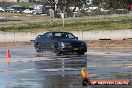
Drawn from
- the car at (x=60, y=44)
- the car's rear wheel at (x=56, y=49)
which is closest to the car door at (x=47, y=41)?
the car at (x=60, y=44)

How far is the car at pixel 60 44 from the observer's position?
111ft

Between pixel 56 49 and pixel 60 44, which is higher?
pixel 60 44

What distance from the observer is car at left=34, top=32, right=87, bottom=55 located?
33938mm

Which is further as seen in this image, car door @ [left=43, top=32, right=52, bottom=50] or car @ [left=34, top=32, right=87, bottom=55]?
car door @ [left=43, top=32, right=52, bottom=50]

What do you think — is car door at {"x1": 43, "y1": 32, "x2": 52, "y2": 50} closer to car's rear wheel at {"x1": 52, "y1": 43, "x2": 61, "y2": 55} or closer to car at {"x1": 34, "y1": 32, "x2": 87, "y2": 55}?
car at {"x1": 34, "y1": 32, "x2": 87, "y2": 55}

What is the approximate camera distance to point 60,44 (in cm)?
3438

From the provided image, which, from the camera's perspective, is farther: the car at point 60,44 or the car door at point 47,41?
the car door at point 47,41

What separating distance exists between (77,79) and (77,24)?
41.6 m

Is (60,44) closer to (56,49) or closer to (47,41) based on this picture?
(56,49)

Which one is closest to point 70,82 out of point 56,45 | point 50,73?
point 50,73

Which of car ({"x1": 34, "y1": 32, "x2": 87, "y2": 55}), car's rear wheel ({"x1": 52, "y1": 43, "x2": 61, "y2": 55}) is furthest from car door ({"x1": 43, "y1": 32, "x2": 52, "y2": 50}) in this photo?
car's rear wheel ({"x1": 52, "y1": 43, "x2": 61, "y2": 55})

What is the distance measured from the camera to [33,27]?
60.6 m

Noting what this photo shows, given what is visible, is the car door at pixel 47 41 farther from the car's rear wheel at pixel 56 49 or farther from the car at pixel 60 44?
the car's rear wheel at pixel 56 49

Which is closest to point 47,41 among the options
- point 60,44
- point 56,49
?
point 56,49
